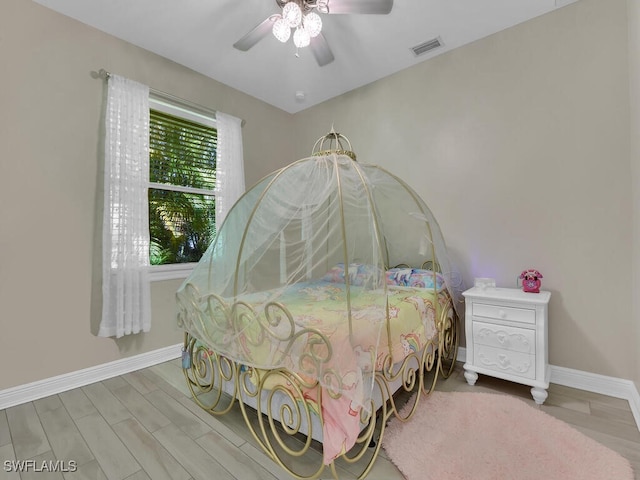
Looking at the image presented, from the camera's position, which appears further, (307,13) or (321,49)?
(321,49)

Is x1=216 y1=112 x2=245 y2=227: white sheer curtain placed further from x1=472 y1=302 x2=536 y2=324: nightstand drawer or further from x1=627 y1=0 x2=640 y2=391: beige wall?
x1=627 y1=0 x2=640 y2=391: beige wall

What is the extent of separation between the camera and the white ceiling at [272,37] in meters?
2.17

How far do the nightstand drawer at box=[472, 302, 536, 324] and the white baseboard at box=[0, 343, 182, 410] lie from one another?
264 centimetres

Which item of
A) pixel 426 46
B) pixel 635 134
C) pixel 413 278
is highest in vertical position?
pixel 426 46

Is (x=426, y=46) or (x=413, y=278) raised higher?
(x=426, y=46)

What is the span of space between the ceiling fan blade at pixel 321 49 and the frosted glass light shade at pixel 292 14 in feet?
1.01

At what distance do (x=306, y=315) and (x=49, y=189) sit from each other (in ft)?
6.86

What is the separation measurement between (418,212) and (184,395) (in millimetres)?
2144

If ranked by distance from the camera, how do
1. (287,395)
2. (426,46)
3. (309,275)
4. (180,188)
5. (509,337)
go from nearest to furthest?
(287,395) → (309,275) → (509,337) → (426,46) → (180,188)

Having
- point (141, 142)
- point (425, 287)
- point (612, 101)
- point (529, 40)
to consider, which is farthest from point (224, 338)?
point (529, 40)

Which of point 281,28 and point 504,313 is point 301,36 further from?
point 504,313

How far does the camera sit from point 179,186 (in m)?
2.87

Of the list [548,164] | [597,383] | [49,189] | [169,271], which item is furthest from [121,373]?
[548,164]

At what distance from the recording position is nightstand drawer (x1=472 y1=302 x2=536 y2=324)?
6.37 ft
